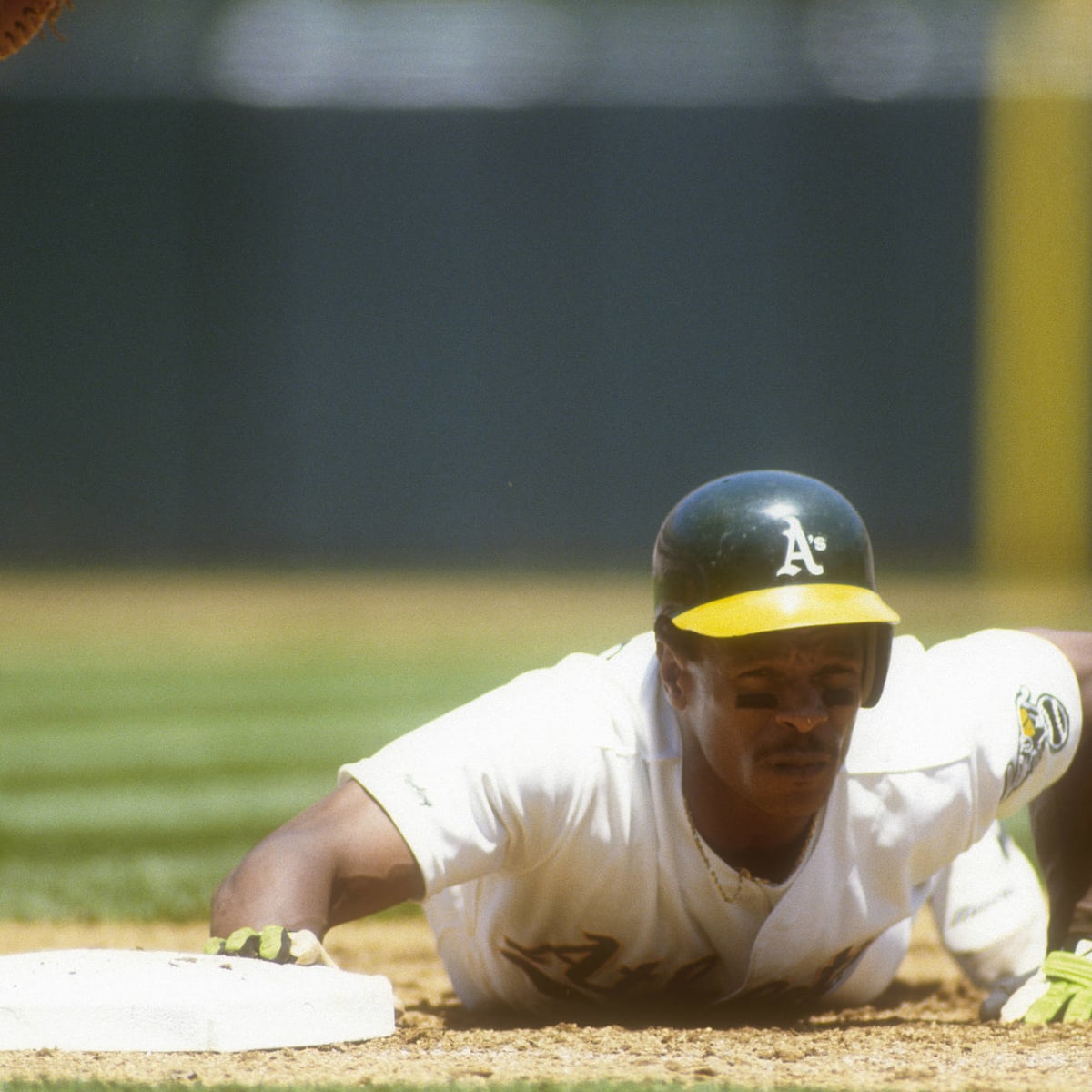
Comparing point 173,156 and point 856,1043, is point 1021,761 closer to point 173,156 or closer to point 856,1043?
point 856,1043

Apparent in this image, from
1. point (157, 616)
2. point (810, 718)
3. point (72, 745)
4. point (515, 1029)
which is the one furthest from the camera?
point (157, 616)

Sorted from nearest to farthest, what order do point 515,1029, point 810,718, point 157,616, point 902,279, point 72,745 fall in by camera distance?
1. point 810,718
2. point 515,1029
3. point 72,745
4. point 157,616
5. point 902,279

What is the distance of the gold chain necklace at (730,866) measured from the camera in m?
2.93

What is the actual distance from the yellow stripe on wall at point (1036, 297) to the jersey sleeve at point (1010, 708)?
10.7 m

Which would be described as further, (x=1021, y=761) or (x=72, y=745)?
(x=72, y=745)

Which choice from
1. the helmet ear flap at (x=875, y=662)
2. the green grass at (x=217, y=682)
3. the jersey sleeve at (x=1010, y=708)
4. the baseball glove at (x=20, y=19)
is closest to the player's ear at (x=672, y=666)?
the helmet ear flap at (x=875, y=662)

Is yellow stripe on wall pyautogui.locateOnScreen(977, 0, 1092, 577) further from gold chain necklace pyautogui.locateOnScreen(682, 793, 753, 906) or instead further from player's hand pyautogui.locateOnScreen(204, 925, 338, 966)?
player's hand pyautogui.locateOnScreen(204, 925, 338, 966)

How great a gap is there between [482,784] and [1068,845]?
1259mm

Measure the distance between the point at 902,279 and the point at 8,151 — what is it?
22.0 ft

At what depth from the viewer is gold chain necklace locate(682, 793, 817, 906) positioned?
2.93m

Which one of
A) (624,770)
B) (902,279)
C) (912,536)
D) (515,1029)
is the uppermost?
(902,279)

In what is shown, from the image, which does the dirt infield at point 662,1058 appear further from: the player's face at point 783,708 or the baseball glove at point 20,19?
the baseball glove at point 20,19

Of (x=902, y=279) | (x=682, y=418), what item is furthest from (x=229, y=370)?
(x=902, y=279)

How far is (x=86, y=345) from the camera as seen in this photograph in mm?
14633
